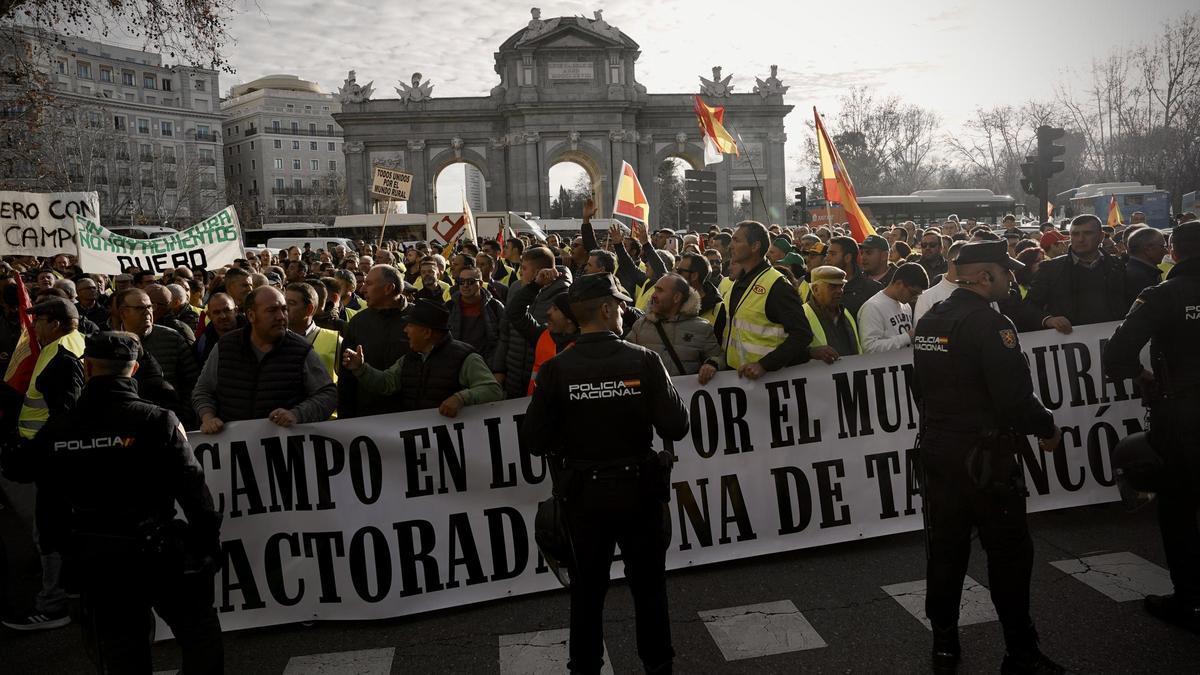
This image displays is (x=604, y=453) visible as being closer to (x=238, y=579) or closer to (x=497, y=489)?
(x=497, y=489)

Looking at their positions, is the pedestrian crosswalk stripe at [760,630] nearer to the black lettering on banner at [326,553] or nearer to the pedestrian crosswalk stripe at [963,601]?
the pedestrian crosswalk stripe at [963,601]

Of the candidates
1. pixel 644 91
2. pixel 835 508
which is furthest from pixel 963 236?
pixel 644 91

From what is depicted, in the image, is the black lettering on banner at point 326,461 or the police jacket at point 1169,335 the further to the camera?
the black lettering on banner at point 326,461

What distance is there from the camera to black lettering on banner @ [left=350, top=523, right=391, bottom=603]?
5.10 m

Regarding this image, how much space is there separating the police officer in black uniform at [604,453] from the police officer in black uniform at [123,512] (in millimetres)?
1443

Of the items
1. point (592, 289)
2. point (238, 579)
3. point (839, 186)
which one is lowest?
point (238, 579)

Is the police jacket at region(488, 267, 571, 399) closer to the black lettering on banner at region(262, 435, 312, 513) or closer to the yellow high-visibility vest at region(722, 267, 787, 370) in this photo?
the yellow high-visibility vest at region(722, 267, 787, 370)

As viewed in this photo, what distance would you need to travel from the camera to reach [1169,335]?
15.4 ft

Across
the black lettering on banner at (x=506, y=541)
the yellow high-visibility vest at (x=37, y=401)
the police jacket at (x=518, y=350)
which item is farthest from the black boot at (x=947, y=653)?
the yellow high-visibility vest at (x=37, y=401)

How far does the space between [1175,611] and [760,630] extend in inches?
78.6

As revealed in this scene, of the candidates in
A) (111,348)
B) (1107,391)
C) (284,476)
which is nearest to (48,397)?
(111,348)

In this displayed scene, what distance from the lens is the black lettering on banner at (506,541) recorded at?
5.34m

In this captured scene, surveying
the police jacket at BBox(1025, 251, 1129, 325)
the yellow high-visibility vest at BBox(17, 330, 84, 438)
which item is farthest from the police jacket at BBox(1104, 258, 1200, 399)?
the yellow high-visibility vest at BBox(17, 330, 84, 438)

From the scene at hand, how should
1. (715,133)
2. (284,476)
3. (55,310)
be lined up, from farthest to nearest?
(715,133) → (55,310) → (284,476)
